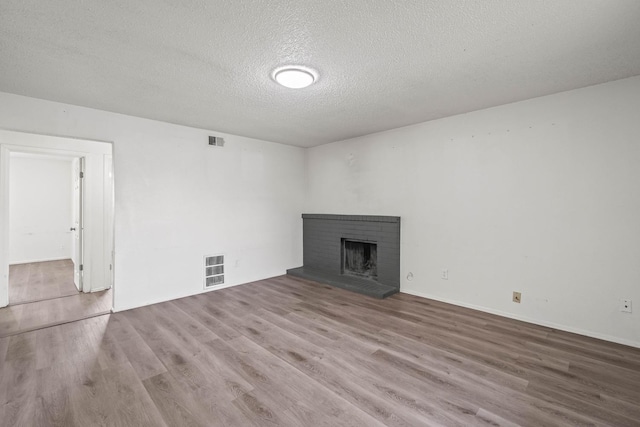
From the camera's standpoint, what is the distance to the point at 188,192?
4.07m

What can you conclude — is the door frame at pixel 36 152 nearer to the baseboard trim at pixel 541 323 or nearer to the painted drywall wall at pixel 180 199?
the painted drywall wall at pixel 180 199

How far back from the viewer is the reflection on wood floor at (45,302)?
319 centimetres

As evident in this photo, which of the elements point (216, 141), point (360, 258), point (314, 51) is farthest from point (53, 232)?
point (314, 51)

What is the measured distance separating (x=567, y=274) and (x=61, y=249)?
385 inches

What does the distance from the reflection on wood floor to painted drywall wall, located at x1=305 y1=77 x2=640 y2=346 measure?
4.29 metres

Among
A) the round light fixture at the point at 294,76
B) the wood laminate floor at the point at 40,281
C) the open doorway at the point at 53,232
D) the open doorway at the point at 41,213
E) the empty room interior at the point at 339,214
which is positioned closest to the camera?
the empty room interior at the point at 339,214

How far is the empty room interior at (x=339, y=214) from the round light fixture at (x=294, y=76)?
0.03 meters

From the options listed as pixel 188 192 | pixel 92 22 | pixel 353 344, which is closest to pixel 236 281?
pixel 188 192

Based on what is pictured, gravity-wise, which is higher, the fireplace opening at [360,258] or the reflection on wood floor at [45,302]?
the fireplace opening at [360,258]

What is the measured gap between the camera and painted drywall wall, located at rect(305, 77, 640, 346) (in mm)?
2619

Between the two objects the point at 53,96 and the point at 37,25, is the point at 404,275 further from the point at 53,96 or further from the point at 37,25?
the point at 53,96

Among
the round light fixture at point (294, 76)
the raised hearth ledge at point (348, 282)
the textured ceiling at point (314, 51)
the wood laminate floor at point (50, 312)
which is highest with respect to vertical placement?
the textured ceiling at point (314, 51)

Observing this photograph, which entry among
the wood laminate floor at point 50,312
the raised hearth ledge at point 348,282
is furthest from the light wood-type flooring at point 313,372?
the raised hearth ledge at point 348,282

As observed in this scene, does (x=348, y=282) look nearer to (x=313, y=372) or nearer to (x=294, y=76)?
(x=313, y=372)
